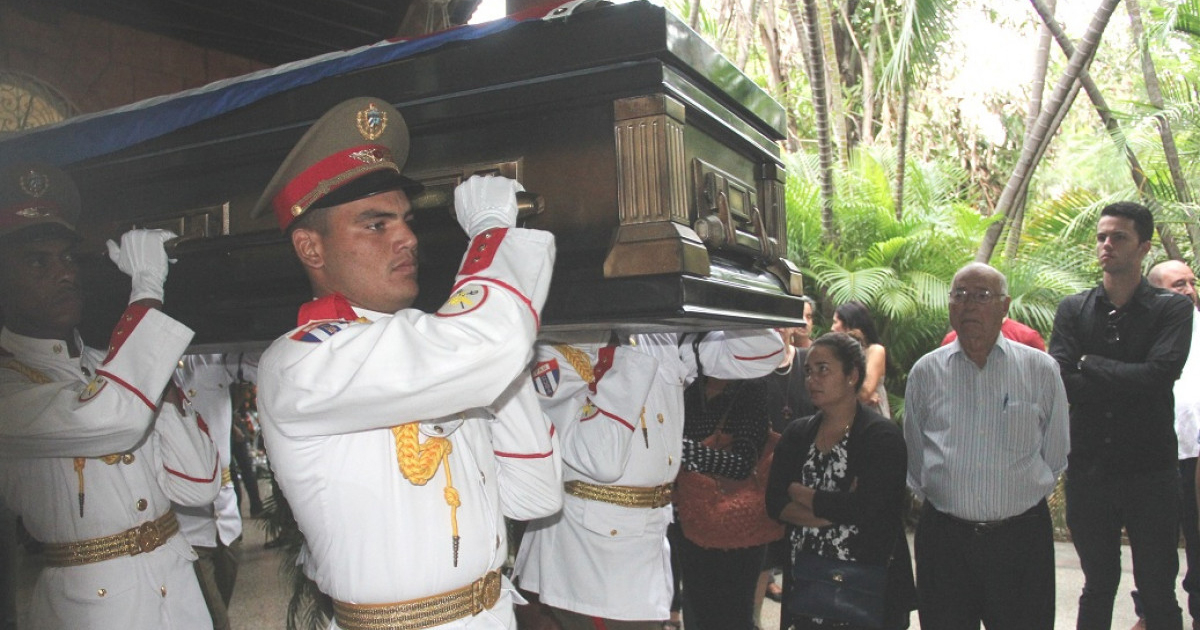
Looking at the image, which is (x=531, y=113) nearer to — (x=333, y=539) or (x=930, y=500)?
(x=333, y=539)

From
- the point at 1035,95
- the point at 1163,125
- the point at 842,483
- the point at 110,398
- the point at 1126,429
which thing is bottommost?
the point at 842,483

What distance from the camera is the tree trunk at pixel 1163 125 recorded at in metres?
6.85

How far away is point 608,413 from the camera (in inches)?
110

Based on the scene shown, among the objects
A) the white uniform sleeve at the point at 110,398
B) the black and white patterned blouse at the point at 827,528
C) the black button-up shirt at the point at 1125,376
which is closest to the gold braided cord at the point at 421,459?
the white uniform sleeve at the point at 110,398

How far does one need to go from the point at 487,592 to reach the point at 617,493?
4.05 ft

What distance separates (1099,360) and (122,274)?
11.1ft

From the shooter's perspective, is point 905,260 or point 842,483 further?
point 905,260

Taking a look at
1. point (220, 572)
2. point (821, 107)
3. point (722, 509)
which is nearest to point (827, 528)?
point (722, 509)

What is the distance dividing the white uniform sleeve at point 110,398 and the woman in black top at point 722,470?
194 cm

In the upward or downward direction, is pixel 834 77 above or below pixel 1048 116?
above

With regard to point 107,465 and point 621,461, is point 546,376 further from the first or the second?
point 107,465

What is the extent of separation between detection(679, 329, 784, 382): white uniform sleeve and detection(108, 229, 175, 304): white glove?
1.59m

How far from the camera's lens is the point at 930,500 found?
3443mm

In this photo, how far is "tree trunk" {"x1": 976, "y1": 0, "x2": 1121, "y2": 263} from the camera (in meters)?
5.91
